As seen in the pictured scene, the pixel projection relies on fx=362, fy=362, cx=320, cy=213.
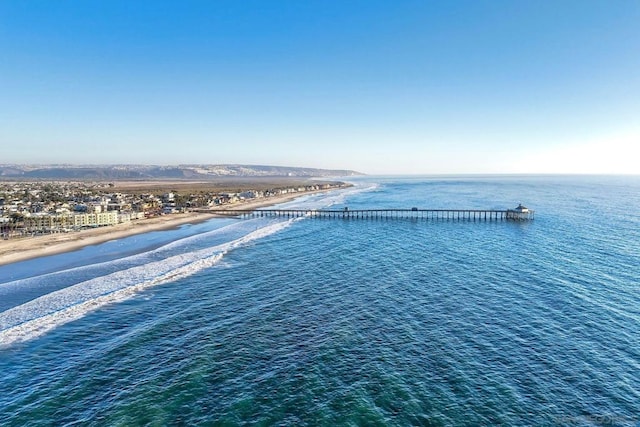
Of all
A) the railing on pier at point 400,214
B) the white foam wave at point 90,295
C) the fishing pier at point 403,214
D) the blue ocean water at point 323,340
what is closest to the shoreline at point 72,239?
the blue ocean water at point 323,340

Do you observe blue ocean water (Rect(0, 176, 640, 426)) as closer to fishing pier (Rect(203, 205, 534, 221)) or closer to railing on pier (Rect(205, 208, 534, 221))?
fishing pier (Rect(203, 205, 534, 221))

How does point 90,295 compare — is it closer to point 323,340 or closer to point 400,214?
point 323,340

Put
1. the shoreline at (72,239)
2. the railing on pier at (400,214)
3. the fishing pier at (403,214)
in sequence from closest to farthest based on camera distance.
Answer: the shoreline at (72,239)
the fishing pier at (403,214)
the railing on pier at (400,214)

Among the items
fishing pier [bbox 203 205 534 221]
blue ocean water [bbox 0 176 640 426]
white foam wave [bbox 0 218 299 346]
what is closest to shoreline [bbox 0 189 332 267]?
blue ocean water [bbox 0 176 640 426]

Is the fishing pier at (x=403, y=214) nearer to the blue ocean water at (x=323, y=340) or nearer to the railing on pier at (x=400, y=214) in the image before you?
the railing on pier at (x=400, y=214)

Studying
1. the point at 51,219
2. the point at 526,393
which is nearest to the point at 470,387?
the point at 526,393

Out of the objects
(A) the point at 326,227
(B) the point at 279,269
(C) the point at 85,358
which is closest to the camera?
(C) the point at 85,358

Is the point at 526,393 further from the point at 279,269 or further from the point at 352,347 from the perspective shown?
the point at 279,269
